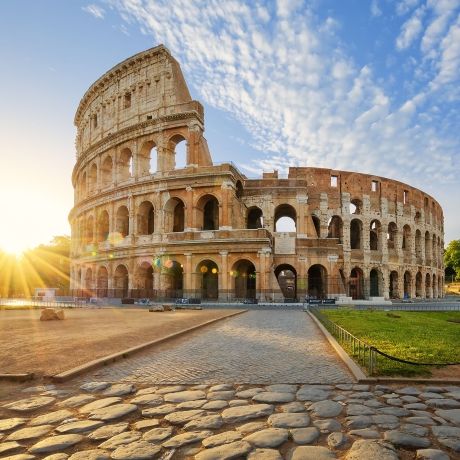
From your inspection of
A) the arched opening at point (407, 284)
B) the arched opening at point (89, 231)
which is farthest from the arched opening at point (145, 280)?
the arched opening at point (407, 284)

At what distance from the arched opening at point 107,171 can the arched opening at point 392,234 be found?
3032 centimetres

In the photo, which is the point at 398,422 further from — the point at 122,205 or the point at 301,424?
the point at 122,205

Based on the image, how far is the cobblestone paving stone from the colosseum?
23.2 m

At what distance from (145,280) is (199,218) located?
7.51 metres

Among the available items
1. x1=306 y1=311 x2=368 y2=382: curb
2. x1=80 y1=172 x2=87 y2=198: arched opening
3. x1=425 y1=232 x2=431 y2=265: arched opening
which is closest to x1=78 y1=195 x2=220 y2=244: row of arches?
x1=80 y1=172 x2=87 y2=198: arched opening

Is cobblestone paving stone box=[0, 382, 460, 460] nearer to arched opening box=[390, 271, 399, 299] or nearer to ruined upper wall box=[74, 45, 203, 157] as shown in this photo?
ruined upper wall box=[74, 45, 203, 157]

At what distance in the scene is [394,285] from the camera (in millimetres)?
40188

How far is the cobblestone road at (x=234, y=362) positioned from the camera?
5.91 m

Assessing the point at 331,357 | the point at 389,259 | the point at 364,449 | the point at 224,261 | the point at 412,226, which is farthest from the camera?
the point at 412,226

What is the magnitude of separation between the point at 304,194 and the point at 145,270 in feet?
52.1

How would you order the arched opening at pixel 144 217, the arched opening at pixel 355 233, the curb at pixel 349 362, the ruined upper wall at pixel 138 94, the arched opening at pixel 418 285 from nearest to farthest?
the curb at pixel 349 362 → the arched opening at pixel 144 217 → the ruined upper wall at pixel 138 94 → the arched opening at pixel 355 233 → the arched opening at pixel 418 285

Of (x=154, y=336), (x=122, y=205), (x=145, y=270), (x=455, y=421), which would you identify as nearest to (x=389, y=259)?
(x=145, y=270)

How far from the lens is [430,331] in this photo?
36.9ft

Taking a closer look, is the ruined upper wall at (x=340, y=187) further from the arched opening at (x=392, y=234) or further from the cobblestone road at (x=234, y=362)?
the cobblestone road at (x=234, y=362)
